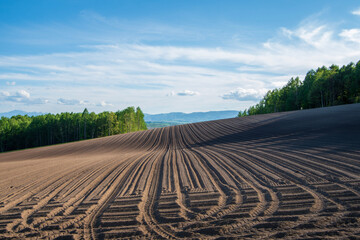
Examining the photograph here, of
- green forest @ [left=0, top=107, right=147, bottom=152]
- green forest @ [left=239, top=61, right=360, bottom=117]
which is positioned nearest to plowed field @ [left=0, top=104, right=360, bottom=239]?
green forest @ [left=239, top=61, right=360, bottom=117]

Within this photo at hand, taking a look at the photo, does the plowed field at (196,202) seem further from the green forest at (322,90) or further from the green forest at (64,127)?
the green forest at (64,127)

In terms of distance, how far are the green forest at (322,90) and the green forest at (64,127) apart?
4777cm

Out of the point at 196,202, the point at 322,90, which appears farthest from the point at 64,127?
the point at 196,202

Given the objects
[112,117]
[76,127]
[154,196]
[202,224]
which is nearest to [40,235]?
[154,196]

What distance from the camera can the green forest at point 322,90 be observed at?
49656mm

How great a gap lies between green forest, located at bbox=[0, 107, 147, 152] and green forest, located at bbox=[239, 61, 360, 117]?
157 feet

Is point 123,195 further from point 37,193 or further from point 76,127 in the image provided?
point 76,127

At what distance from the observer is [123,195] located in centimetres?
734

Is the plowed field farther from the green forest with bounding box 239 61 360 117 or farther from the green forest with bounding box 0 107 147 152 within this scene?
the green forest with bounding box 0 107 147 152

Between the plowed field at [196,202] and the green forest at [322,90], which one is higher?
the green forest at [322,90]

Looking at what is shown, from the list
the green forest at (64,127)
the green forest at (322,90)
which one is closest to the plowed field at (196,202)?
the green forest at (322,90)

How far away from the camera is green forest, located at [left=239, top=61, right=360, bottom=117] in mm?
49656

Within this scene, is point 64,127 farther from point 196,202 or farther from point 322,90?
point 196,202

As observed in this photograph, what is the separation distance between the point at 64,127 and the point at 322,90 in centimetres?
7497
